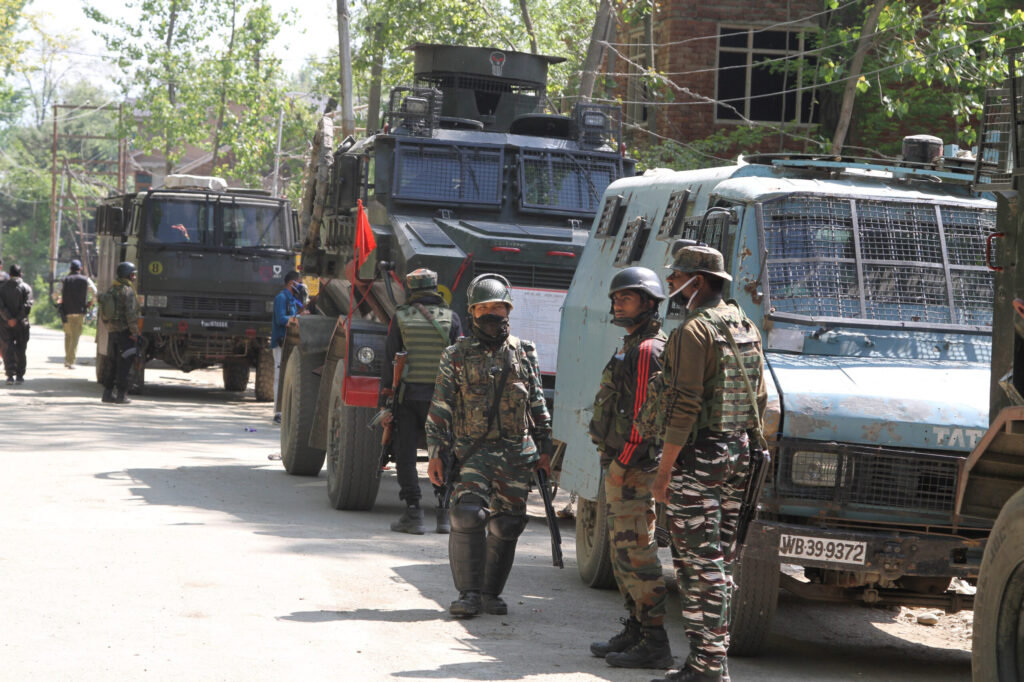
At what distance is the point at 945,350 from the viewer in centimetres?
723

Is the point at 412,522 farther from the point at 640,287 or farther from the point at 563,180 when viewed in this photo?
the point at 640,287

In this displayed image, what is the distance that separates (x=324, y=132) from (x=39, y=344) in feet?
80.8

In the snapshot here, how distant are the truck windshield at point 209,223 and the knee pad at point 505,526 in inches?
550

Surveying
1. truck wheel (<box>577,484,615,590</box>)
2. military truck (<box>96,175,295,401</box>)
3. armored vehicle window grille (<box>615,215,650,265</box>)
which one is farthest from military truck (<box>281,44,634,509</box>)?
military truck (<box>96,175,295,401</box>)

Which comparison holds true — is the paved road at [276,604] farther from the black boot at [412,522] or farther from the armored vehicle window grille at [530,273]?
the armored vehicle window grille at [530,273]

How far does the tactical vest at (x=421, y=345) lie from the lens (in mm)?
10055

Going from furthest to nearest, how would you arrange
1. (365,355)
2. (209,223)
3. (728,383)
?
1. (209,223)
2. (365,355)
3. (728,383)

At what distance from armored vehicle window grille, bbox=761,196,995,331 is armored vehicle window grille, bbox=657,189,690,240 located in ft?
2.72

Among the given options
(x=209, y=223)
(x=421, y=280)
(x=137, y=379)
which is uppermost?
(x=209, y=223)

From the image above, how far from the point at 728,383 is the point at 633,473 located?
0.88 m

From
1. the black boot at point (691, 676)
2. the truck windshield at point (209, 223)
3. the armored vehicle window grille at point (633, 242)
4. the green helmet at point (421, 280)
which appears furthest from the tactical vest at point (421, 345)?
the truck windshield at point (209, 223)

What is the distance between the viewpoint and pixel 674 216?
819cm

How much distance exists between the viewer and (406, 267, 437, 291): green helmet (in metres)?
10.2

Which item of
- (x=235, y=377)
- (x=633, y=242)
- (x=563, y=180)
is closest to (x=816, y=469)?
(x=633, y=242)
